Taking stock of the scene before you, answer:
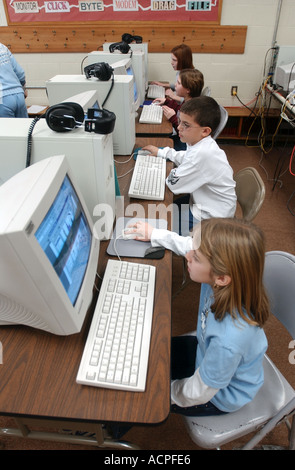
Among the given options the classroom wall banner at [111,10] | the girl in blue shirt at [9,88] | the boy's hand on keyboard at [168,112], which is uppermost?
the classroom wall banner at [111,10]

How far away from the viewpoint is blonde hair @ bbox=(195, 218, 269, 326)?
0.76 metres

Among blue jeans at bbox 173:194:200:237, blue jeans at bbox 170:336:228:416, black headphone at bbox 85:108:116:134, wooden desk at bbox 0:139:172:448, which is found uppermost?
black headphone at bbox 85:108:116:134

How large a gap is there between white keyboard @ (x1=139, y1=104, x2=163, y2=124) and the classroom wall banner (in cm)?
135

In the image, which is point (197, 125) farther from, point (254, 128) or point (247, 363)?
point (254, 128)

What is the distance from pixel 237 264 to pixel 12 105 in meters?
2.45

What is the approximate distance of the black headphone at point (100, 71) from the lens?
1521mm

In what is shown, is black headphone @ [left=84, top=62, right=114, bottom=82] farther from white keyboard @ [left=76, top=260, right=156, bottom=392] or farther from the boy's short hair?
white keyboard @ [left=76, top=260, right=156, bottom=392]

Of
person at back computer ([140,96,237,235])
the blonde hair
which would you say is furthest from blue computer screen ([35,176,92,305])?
person at back computer ([140,96,237,235])

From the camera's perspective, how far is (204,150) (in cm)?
145

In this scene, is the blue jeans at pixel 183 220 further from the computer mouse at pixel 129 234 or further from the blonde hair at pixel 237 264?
the blonde hair at pixel 237 264

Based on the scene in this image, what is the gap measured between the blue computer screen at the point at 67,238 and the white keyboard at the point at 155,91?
2320 millimetres

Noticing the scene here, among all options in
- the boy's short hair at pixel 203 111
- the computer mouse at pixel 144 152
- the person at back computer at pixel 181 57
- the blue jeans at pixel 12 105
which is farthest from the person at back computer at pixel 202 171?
the blue jeans at pixel 12 105

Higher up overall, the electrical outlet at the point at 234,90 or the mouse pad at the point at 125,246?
the mouse pad at the point at 125,246

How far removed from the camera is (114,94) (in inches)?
63.8
